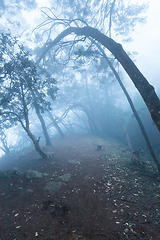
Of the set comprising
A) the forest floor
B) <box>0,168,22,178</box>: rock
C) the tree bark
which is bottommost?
the forest floor

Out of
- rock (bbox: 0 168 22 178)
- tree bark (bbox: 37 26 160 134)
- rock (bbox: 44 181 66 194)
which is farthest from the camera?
rock (bbox: 0 168 22 178)

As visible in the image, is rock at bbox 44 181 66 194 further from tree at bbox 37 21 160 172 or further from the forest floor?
tree at bbox 37 21 160 172

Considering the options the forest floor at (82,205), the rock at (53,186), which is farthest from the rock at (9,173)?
the rock at (53,186)

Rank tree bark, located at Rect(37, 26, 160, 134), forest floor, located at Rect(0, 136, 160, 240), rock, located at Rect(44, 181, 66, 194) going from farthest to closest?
rock, located at Rect(44, 181, 66, 194)
tree bark, located at Rect(37, 26, 160, 134)
forest floor, located at Rect(0, 136, 160, 240)

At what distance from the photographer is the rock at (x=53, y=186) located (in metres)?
5.17

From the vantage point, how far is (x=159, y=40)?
159 ft

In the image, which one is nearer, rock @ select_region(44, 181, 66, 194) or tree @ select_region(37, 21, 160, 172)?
tree @ select_region(37, 21, 160, 172)

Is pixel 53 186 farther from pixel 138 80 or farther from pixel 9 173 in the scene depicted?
pixel 138 80

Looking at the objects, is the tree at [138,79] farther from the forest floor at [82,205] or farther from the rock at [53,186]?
the rock at [53,186]

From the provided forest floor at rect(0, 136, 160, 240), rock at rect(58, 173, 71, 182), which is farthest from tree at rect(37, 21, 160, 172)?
rock at rect(58, 173, 71, 182)

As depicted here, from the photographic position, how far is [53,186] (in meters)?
5.41

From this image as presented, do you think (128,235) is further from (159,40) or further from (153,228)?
(159,40)

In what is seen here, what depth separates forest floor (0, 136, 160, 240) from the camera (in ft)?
10.6

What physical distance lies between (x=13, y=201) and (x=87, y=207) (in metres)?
2.84
